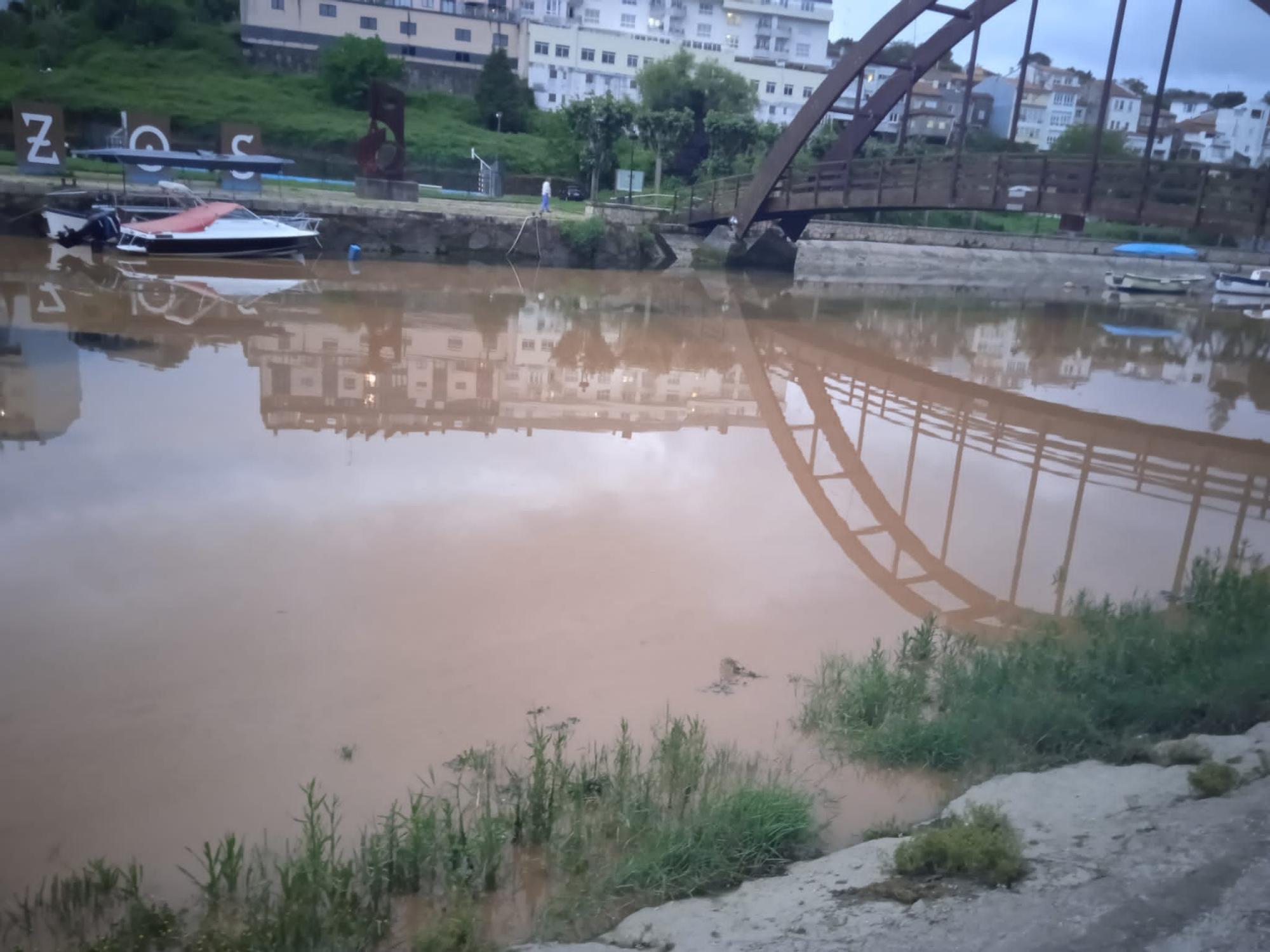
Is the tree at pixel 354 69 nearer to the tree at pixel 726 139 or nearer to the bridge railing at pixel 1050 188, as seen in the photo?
the tree at pixel 726 139

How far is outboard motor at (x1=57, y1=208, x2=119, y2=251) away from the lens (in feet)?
83.5

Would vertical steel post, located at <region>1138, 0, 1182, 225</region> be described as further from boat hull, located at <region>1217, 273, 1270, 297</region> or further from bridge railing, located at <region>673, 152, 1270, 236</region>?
boat hull, located at <region>1217, 273, 1270, 297</region>

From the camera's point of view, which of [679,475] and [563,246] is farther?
[563,246]

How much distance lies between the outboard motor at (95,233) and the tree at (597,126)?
17.9 metres

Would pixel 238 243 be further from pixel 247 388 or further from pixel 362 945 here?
pixel 362 945

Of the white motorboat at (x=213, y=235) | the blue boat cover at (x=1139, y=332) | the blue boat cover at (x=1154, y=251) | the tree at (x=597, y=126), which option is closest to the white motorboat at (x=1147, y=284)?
the blue boat cover at (x=1154, y=251)

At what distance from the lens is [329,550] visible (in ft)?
26.9

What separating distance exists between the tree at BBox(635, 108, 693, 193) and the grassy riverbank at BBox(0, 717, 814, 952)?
36957 mm

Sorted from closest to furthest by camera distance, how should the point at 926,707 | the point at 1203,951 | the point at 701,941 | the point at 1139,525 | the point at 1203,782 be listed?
the point at 1203,951, the point at 701,941, the point at 1203,782, the point at 926,707, the point at 1139,525

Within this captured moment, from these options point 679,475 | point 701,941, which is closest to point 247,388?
point 679,475

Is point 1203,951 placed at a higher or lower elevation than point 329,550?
higher

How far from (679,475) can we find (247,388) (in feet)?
19.6

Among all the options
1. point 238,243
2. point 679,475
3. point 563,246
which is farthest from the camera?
point 563,246

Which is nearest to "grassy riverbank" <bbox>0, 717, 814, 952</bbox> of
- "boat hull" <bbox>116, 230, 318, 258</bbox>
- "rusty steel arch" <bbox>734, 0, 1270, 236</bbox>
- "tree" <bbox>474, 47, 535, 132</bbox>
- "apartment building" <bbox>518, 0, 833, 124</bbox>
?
"rusty steel arch" <bbox>734, 0, 1270, 236</bbox>
